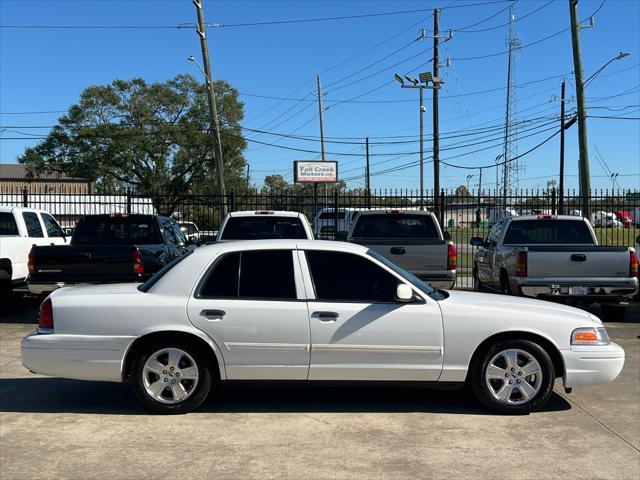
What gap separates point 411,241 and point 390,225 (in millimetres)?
1271

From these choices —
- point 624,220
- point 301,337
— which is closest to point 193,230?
point 624,220

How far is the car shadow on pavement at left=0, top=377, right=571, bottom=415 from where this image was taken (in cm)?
590

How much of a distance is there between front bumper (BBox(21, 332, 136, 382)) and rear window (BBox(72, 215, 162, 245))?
5698 mm

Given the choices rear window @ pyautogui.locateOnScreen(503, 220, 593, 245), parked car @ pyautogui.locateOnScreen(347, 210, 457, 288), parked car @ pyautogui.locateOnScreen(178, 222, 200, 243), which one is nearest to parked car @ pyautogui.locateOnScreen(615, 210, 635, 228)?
rear window @ pyautogui.locateOnScreen(503, 220, 593, 245)

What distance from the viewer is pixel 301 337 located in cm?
557

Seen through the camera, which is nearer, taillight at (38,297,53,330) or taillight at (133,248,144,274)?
taillight at (38,297,53,330)

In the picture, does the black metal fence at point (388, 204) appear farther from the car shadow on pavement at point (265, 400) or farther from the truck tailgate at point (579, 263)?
the car shadow on pavement at point (265, 400)

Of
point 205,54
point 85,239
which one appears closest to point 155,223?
point 85,239

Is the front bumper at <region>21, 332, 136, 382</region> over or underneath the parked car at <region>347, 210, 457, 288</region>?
underneath

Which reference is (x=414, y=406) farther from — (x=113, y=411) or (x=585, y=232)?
(x=585, y=232)

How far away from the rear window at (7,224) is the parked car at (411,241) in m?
5.99

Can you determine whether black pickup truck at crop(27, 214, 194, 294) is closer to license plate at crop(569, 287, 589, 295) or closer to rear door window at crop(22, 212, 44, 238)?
rear door window at crop(22, 212, 44, 238)

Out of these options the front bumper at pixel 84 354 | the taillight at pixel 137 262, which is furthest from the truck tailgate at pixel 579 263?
the front bumper at pixel 84 354

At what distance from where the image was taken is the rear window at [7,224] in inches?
457
